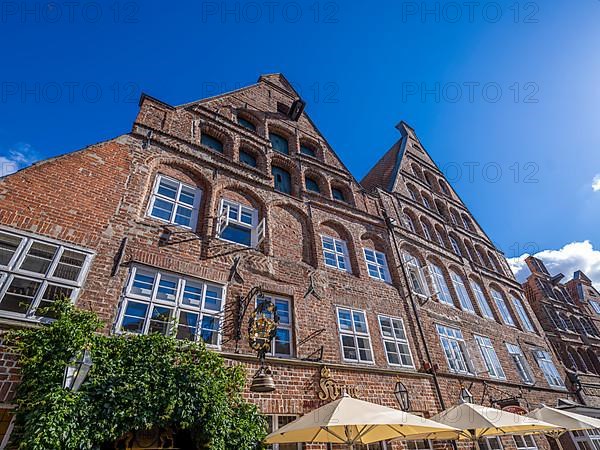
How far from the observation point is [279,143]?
13.9 meters

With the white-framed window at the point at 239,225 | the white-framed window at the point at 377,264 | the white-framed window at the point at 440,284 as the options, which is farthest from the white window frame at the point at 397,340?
the white-framed window at the point at 239,225

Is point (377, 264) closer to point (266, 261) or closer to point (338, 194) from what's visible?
point (338, 194)

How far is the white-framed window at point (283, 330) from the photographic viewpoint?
739 centimetres

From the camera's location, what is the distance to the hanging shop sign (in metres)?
7.02

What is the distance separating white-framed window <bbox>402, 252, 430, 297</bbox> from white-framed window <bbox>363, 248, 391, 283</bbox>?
926 millimetres

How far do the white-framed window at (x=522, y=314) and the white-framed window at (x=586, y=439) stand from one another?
16.4ft

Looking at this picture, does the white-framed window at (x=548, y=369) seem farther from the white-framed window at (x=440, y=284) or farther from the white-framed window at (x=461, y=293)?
the white-framed window at (x=440, y=284)

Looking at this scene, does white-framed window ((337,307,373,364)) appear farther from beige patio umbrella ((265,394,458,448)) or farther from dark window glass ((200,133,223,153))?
dark window glass ((200,133,223,153))

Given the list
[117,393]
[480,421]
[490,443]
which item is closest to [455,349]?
[490,443]

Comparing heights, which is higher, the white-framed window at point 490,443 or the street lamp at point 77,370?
the street lamp at point 77,370

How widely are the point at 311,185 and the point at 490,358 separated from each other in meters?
10.3

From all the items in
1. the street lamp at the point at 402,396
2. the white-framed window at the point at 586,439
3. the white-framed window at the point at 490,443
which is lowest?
the white-framed window at the point at 586,439

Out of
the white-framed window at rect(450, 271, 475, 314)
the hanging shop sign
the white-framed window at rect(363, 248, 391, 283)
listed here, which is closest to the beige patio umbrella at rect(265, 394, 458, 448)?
the hanging shop sign

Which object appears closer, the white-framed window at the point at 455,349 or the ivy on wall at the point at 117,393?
the ivy on wall at the point at 117,393
